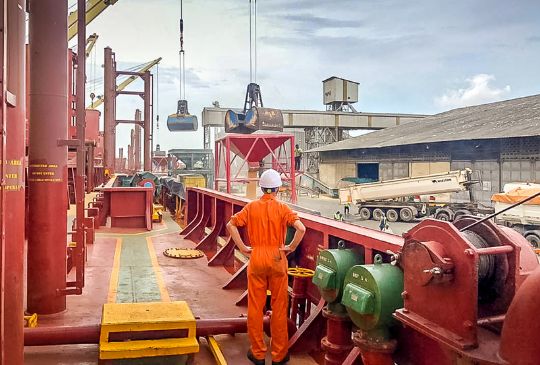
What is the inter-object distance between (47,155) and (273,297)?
2.35 m

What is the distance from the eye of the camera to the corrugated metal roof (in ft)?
72.5

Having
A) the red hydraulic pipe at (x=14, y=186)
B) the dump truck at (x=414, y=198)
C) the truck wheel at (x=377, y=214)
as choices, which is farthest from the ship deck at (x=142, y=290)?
the truck wheel at (x=377, y=214)

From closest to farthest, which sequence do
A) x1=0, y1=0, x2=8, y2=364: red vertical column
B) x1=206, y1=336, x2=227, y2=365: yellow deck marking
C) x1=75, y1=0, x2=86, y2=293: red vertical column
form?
x1=0, y1=0, x2=8, y2=364: red vertical column → x1=206, y1=336, x2=227, y2=365: yellow deck marking → x1=75, y1=0, x2=86, y2=293: red vertical column

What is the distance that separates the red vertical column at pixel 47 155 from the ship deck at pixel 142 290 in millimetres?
401

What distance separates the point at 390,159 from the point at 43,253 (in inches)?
1070

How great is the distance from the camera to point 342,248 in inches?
142

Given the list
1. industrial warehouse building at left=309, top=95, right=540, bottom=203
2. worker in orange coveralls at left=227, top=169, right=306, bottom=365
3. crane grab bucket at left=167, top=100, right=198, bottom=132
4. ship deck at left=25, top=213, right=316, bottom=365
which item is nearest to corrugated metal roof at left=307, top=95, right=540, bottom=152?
industrial warehouse building at left=309, top=95, right=540, bottom=203

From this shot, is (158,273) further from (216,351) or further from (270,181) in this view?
(270,181)

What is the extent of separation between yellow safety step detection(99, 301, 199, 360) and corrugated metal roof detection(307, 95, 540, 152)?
1962 cm

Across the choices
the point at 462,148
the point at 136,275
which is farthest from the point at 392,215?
the point at 136,275

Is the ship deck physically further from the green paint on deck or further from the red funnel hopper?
the red funnel hopper

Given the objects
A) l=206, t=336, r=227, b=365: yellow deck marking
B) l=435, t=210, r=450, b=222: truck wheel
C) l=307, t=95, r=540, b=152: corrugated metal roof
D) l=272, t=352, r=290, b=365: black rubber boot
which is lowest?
l=435, t=210, r=450, b=222: truck wheel

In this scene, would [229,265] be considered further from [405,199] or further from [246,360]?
[405,199]

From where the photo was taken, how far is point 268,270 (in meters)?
3.63
